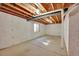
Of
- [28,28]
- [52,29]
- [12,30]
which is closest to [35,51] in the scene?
[12,30]

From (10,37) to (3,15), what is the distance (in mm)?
1018

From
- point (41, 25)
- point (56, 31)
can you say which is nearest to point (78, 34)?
→ point (56, 31)

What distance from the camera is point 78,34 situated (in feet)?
6.18

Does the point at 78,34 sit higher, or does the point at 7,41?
the point at 78,34

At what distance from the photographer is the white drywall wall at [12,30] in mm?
3779

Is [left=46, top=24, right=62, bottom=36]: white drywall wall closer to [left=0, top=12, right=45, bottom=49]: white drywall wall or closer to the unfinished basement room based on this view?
the unfinished basement room

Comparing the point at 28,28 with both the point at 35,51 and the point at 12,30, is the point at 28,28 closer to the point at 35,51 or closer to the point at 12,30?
the point at 12,30

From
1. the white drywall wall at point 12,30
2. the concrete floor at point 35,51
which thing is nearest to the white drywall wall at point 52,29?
the white drywall wall at point 12,30

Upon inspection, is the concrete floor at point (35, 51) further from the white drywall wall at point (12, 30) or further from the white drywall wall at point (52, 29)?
the white drywall wall at point (52, 29)

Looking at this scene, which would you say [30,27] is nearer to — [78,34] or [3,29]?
[3,29]

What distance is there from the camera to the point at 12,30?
4.37m

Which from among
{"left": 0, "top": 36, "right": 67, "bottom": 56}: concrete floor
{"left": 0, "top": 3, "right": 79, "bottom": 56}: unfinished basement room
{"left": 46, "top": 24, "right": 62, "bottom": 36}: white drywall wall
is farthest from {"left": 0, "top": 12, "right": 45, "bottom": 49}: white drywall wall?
{"left": 46, "top": 24, "right": 62, "bottom": 36}: white drywall wall

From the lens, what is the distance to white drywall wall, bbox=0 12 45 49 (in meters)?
3.78

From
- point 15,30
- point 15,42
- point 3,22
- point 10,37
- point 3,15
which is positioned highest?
point 3,15
